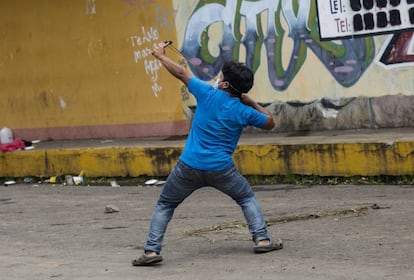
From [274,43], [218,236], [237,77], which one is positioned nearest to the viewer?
[237,77]

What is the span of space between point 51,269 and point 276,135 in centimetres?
653

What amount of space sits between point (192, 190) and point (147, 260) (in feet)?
2.12

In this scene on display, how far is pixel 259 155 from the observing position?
39.0 feet

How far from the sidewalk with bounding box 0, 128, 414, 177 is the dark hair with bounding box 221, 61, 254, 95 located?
424cm

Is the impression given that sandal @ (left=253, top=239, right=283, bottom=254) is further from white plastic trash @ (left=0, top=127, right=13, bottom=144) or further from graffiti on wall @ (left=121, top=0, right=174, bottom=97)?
white plastic trash @ (left=0, top=127, right=13, bottom=144)

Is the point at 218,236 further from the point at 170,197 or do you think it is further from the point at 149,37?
the point at 149,37

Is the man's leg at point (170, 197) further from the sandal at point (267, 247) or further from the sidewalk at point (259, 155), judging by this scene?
the sidewalk at point (259, 155)

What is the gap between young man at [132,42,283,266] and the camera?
7.05 m

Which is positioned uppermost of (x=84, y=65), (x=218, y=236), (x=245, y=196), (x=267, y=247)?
(x=84, y=65)

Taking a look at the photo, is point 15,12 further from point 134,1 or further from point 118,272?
point 118,272

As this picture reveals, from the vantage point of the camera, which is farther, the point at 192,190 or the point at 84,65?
the point at 84,65

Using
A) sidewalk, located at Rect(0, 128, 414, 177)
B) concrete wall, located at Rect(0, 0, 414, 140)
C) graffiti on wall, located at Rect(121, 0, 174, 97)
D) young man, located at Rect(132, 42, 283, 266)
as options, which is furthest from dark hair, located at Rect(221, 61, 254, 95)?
graffiti on wall, located at Rect(121, 0, 174, 97)

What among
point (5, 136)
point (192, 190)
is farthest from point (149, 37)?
point (192, 190)

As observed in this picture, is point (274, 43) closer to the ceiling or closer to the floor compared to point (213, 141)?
closer to the ceiling
